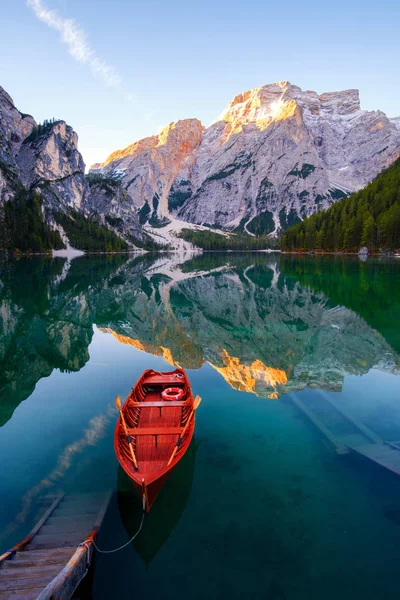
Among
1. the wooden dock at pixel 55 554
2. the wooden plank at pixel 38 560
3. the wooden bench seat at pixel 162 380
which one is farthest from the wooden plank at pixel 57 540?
the wooden bench seat at pixel 162 380

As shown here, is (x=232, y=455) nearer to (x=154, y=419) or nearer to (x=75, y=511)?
(x=154, y=419)

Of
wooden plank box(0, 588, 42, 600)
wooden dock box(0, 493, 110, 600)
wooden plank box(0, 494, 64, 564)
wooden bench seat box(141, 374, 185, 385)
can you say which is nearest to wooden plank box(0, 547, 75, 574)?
wooden dock box(0, 493, 110, 600)

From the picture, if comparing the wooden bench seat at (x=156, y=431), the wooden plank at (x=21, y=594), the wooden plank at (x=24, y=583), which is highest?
the wooden bench seat at (x=156, y=431)

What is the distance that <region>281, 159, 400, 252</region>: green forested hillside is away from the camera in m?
119

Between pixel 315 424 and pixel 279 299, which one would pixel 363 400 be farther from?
pixel 279 299

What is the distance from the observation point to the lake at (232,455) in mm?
7855

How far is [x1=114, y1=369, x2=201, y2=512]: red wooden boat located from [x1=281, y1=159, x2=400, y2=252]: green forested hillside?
120473 millimetres

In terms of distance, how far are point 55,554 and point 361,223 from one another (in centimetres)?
13936

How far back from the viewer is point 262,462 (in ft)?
38.6

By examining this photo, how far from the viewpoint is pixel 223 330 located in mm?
30969

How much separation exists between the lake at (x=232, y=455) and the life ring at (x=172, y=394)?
1.40 m

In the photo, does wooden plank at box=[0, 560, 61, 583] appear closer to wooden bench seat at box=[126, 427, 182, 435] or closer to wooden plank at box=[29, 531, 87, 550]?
wooden plank at box=[29, 531, 87, 550]

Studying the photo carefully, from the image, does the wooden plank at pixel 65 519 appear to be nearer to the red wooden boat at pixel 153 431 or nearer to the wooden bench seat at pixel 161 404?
the red wooden boat at pixel 153 431

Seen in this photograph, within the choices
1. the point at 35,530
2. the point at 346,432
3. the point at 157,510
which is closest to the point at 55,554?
the point at 35,530
